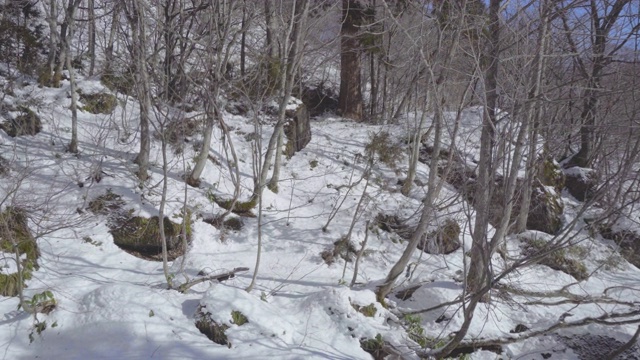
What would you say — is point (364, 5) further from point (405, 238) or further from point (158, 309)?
point (158, 309)

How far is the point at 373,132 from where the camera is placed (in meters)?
11.0

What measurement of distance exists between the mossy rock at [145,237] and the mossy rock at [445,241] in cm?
414

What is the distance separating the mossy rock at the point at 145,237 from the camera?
647 cm

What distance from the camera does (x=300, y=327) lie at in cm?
509

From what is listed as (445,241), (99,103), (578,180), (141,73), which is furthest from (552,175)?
(99,103)

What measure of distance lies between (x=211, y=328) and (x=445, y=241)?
4.87 meters

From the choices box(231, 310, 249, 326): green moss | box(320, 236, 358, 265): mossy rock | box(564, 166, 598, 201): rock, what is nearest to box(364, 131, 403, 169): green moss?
box(320, 236, 358, 265): mossy rock

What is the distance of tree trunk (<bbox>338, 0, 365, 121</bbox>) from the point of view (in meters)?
11.4

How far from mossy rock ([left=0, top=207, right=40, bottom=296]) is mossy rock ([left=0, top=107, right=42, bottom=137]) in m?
2.95

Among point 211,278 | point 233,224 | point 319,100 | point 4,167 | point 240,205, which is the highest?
point 319,100

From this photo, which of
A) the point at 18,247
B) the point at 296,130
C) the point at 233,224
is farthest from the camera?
the point at 296,130

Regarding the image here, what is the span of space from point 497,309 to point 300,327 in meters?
2.95

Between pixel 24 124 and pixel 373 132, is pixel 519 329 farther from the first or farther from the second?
pixel 24 124

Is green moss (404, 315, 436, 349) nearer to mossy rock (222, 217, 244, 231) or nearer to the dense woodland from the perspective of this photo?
the dense woodland
